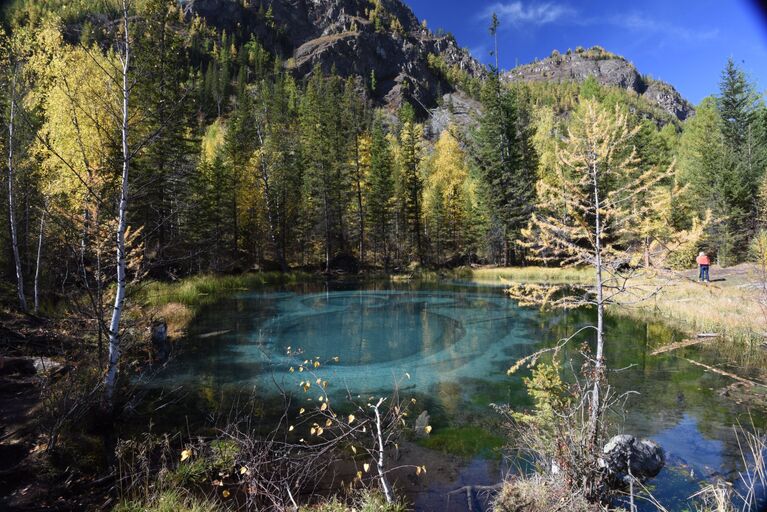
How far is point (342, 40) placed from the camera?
114750 millimetres

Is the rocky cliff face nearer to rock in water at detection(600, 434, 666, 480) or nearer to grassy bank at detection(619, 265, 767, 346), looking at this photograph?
grassy bank at detection(619, 265, 767, 346)

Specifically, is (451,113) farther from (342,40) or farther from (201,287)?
(201,287)

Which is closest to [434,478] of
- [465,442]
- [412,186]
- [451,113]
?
[465,442]

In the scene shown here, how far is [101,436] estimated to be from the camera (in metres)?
6.44

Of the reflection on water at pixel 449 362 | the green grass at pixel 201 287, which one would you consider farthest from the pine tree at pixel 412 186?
the reflection on water at pixel 449 362

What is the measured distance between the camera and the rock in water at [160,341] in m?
12.1

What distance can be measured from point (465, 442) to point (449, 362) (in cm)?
508

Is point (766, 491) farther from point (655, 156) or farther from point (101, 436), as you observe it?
point (655, 156)

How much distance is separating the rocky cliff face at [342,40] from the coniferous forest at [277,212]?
42314 mm

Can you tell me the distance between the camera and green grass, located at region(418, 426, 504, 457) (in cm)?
683

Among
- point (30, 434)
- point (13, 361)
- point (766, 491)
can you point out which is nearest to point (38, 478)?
point (30, 434)

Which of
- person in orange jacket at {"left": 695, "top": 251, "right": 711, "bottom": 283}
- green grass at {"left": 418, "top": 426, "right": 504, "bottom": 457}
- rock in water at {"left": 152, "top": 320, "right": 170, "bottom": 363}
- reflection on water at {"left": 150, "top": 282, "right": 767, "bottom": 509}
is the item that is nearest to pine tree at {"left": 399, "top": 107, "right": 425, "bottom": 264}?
reflection on water at {"left": 150, "top": 282, "right": 767, "bottom": 509}

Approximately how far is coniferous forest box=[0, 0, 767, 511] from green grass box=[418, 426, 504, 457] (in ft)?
3.06

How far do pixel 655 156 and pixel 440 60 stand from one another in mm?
112718
